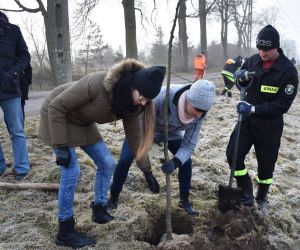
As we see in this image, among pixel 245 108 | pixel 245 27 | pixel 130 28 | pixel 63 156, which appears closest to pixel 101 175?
pixel 63 156

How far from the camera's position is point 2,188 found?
15.3 ft

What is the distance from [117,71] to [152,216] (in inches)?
70.1

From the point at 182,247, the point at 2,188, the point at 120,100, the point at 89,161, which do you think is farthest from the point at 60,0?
the point at 182,247

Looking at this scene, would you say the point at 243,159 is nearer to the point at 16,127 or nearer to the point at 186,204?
the point at 186,204

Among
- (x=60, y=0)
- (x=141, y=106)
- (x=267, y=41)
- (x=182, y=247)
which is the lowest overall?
(x=182, y=247)

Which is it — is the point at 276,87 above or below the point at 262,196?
above

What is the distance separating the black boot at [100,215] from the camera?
386 centimetres

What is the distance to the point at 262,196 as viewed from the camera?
4691 mm

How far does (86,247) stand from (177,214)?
3.65ft

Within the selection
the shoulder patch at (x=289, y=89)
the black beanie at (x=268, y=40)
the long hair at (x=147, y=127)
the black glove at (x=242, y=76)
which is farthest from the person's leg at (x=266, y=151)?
the long hair at (x=147, y=127)

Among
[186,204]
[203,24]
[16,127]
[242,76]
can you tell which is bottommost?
[186,204]

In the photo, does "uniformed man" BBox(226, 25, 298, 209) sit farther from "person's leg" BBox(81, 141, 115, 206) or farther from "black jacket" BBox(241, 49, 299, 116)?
"person's leg" BBox(81, 141, 115, 206)

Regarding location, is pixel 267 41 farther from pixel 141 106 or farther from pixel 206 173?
pixel 206 173

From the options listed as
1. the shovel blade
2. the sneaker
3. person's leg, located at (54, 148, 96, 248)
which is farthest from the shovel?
the sneaker
